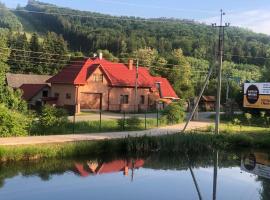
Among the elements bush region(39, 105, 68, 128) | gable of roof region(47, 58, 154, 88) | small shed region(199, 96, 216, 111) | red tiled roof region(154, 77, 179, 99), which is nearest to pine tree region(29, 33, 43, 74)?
small shed region(199, 96, 216, 111)

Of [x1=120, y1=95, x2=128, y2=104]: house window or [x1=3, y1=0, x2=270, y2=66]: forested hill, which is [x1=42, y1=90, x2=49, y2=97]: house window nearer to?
[x1=120, y1=95, x2=128, y2=104]: house window

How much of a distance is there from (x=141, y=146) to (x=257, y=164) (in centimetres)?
682

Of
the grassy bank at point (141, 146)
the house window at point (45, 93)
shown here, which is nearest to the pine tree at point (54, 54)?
the house window at point (45, 93)

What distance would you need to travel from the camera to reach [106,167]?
79.0 feet

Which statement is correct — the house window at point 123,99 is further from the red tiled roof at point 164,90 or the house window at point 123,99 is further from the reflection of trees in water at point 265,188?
the reflection of trees in water at point 265,188

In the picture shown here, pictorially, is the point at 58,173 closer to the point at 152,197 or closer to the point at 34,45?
the point at 152,197

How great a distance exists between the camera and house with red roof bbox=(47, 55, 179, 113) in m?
50.9

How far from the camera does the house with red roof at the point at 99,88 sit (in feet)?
167

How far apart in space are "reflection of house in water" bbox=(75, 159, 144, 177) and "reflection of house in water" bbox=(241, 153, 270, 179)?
19.9ft

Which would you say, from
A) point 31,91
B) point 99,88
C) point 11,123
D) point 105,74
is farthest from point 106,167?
point 31,91

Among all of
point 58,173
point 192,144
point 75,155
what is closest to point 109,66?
point 192,144

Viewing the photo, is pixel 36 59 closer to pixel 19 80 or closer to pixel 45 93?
pixel 19 80

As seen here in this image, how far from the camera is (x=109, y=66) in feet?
182

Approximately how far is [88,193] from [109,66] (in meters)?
37.6
